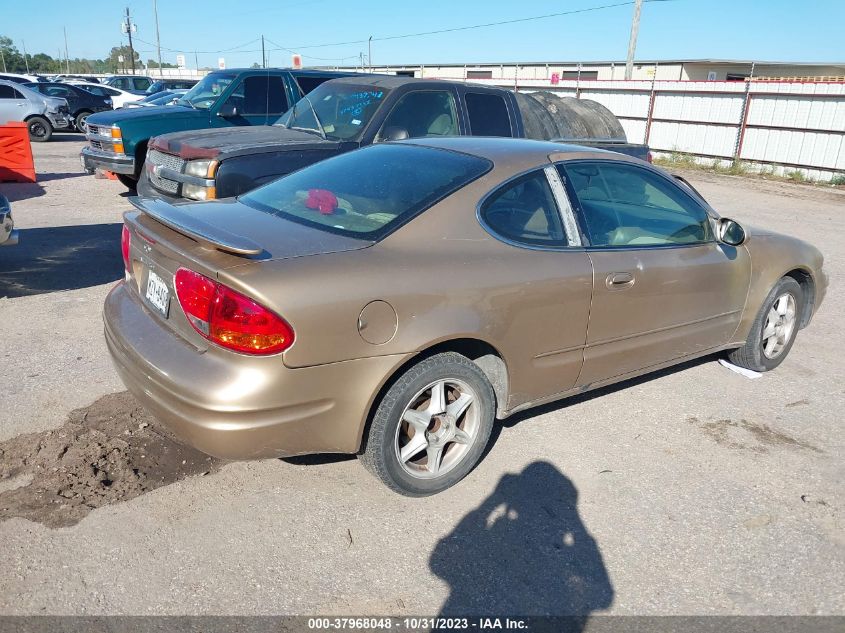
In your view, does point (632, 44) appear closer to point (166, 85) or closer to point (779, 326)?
point (166, 85)

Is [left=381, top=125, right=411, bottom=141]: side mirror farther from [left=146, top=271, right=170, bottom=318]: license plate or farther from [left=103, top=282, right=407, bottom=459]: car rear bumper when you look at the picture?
[left=103, top=282, right=407, bottom=459]: car rear bumper

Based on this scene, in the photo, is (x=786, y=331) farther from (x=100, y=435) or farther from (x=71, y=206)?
(x=71, y=206)

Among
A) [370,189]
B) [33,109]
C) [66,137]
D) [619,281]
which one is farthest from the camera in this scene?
[66,137]

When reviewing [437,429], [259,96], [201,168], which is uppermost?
[259,96]

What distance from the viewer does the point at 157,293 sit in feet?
9.98

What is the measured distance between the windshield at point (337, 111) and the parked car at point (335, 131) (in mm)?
12

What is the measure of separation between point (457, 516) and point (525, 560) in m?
0.40

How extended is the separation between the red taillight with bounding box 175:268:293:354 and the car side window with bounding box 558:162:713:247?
181 cm

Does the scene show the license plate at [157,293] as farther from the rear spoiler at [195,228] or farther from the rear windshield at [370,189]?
the rear windshield at [370,189]

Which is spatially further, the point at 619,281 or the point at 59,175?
the point at 59,175

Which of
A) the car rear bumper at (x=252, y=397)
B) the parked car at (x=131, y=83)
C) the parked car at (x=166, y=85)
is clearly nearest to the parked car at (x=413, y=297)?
the car rear bumper at (x=252, y=397)

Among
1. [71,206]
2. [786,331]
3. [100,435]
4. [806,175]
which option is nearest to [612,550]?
[100,435]

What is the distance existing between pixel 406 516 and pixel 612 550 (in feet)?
2.97

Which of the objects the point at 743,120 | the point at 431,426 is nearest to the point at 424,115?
the point at 431,426
